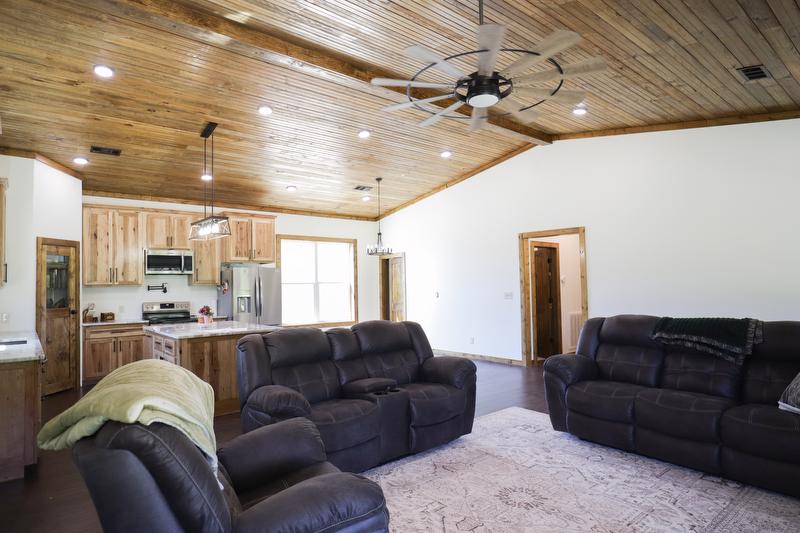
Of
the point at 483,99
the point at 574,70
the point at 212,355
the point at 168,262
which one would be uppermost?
the point at 574,70

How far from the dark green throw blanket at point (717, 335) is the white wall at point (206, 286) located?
6842 millimetres

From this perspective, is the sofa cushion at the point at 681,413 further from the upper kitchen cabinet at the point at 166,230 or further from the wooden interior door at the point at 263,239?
the upper kitchen cabinet at the point at 166,230

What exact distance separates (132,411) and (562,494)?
2.64m

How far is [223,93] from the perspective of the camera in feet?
15.6

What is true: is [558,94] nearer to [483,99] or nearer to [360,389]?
[483,99]

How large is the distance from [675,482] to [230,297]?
648 cm

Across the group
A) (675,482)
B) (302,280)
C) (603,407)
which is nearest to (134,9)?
(603,407)

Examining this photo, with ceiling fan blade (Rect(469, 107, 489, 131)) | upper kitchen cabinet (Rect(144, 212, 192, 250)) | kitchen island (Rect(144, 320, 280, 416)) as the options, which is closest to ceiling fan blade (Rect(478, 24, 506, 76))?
ceiling fan blade (Rect(469, 107, 489, 131))

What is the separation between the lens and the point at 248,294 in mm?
7574

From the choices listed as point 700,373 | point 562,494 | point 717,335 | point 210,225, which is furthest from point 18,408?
point 717,335

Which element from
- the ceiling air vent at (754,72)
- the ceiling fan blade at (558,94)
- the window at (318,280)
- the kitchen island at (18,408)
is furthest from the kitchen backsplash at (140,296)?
the ceiling air vent at (754,72)

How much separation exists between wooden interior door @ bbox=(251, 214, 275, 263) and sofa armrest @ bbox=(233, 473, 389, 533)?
277 inches

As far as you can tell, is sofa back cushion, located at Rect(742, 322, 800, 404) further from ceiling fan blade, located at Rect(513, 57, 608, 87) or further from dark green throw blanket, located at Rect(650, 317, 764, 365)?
ceiling fan blade, located at Rect(513, 57, 608, 87)

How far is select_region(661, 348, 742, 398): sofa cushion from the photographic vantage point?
345 centimetres
